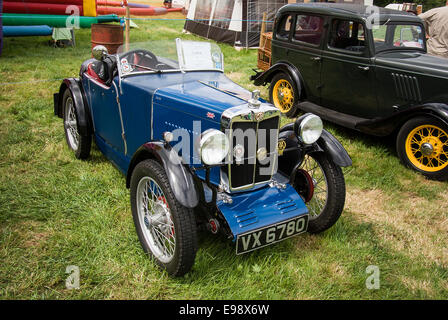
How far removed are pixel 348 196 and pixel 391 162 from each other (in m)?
1.12

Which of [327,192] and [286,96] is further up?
[286,96]

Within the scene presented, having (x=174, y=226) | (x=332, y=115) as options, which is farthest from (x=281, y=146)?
(x=332, y=115)

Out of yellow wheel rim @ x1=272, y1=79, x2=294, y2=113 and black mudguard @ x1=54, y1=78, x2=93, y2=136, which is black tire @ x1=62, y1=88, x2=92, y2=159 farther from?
yellow wheel rim @ x1=272, y1=79, x2=294, y2=113

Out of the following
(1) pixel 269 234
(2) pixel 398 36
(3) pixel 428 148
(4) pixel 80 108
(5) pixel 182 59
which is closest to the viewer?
(1) pixel 269 234

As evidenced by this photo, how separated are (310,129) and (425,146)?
2.11m

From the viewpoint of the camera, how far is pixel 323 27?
5.33 metres

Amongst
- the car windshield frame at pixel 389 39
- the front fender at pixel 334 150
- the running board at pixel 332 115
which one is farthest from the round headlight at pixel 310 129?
the car windshield frame at pixel 389 39

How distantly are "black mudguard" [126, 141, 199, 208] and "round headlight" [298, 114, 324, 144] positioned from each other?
0.95 m

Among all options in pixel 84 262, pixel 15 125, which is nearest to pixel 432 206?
pixel 84 262

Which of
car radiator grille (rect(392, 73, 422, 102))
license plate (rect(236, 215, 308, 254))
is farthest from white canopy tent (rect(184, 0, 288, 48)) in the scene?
license plate (rect(236, 215, 308, 254))

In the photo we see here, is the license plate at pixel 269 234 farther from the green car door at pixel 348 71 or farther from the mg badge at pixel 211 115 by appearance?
the green car door at pixel 348 71

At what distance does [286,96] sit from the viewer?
19.9 ft

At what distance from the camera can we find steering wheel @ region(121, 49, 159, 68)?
3316 mm

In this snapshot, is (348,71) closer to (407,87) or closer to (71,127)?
(407,87)
